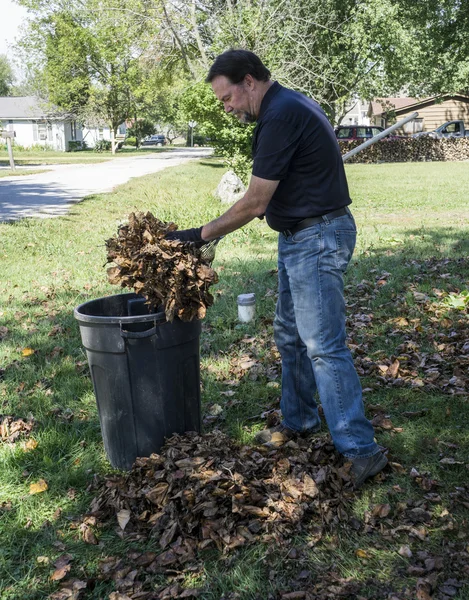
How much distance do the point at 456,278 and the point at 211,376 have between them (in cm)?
367

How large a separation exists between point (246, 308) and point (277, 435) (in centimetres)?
218

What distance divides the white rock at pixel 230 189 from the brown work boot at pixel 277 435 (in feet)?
38.8

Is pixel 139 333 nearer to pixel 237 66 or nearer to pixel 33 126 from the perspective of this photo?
pixel 237 66

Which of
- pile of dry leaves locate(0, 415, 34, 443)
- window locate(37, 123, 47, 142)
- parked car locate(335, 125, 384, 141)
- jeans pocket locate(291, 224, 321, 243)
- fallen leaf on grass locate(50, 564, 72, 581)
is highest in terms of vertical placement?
window locate(37, 123, 47, 142)

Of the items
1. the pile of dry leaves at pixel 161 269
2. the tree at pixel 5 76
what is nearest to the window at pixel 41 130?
the tree at pixel 5 76

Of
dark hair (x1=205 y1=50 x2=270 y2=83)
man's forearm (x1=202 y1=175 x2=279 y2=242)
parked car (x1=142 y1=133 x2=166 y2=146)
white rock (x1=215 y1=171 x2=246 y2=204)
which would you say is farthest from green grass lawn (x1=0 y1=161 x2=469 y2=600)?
parked car (x1=142 y1=133 x2=166 y2=146)

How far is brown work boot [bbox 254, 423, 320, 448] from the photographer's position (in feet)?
12.0

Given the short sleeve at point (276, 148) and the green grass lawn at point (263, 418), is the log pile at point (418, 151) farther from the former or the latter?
the short sleeve at point (276, 148)

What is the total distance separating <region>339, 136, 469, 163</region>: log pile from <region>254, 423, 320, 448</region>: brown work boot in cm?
3206

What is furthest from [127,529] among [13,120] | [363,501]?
[13,120]

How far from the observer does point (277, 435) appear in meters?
3.69

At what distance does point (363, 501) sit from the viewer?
10.2ft

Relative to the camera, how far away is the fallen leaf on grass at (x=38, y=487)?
327 centimetres

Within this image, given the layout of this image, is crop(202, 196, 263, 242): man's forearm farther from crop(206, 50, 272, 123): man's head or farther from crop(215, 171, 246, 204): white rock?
crop(215, 171, 246, 204): white rock
